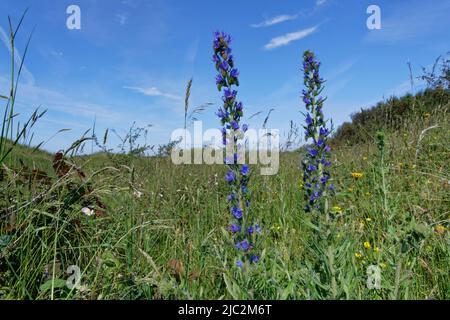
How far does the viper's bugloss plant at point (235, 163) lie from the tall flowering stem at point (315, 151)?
0.52 m

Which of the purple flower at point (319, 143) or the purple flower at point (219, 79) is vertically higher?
the purple flower at point (219, 79)

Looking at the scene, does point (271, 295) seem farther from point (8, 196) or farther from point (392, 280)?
point (8, 196)

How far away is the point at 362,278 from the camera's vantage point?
6.57 feet

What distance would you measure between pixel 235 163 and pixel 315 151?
70 cm

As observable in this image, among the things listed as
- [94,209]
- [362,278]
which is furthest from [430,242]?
[94,209]

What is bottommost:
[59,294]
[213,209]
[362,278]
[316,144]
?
[59,294]

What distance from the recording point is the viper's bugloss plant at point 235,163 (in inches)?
79.8

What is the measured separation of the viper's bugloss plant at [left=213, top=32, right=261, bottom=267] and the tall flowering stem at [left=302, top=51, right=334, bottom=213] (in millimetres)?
520

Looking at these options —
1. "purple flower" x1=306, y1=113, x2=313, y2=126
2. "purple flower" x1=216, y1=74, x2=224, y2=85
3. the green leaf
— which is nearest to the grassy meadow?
the green leaf

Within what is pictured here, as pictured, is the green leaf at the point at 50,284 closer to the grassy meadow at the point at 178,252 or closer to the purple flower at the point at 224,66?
the grassy meadow at the point at 178,252

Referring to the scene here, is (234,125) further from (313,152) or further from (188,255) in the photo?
(188,255)

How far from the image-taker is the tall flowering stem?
2.35 meters

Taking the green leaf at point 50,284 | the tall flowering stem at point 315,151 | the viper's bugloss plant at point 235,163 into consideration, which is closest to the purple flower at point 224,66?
the viper's bugloss plant at point 235,163
